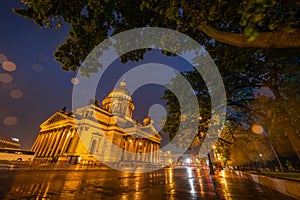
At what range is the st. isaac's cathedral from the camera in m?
43.8

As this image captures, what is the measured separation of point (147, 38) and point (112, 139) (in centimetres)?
4797

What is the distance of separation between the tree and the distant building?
91.7 m

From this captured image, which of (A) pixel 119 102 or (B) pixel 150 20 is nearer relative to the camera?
(B) pixel 150 20

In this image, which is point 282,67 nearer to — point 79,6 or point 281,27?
point 281,27

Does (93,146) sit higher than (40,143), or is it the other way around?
(40,143)

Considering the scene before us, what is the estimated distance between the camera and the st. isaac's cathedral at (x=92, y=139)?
43.8m

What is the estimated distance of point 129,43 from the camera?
7371mm

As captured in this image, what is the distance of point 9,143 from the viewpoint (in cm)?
7544

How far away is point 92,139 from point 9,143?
199 ft

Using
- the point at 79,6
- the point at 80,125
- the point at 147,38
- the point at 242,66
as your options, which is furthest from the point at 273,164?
the point at 80,125

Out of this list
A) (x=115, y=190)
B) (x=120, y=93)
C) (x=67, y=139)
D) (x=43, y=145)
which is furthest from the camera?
(x=120, y=93)

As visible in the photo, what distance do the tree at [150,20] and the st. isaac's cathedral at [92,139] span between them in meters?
36.4

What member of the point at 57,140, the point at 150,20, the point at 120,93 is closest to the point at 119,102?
the point at 120,93

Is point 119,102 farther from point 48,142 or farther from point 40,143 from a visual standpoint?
point 40,143
